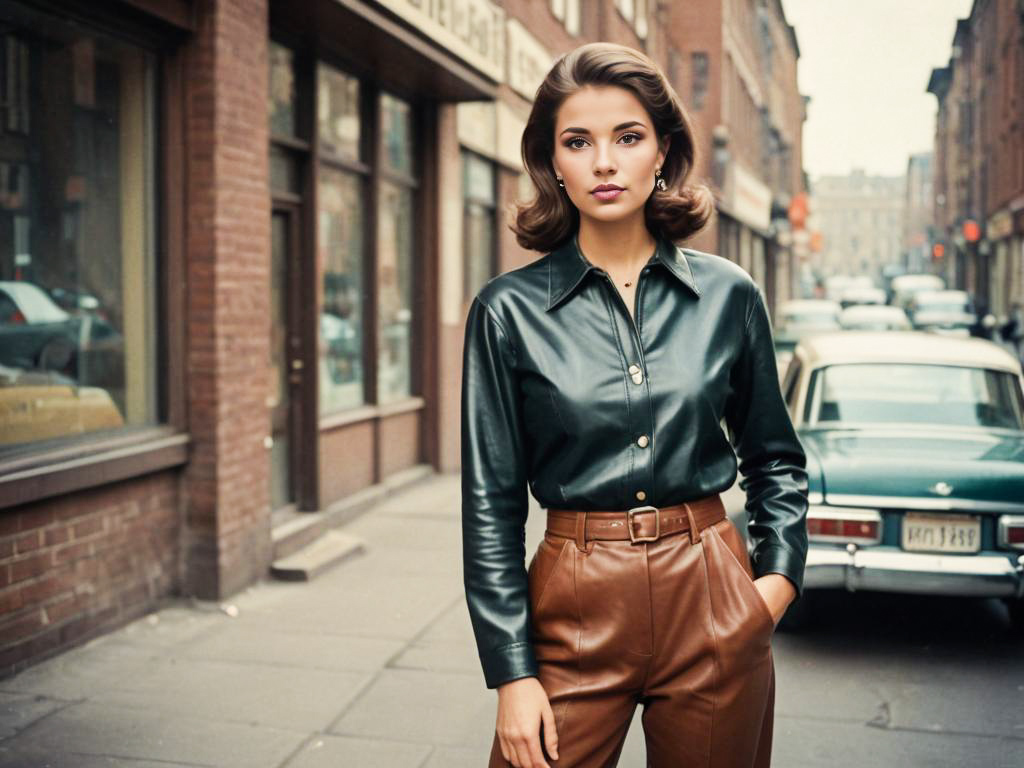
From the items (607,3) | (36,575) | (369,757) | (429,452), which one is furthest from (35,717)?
→ (607,3)

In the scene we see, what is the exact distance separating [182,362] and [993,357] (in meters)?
4.78

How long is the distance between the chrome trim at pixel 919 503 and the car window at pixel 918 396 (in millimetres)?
1113

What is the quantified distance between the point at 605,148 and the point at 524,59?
40.0ft

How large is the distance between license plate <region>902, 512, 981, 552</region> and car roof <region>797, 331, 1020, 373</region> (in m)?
1.54

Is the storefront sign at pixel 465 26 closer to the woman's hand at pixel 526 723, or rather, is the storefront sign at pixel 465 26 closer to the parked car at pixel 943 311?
the woman's hand at pixel 526 723

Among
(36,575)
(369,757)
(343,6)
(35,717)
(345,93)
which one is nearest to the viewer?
(369,757)

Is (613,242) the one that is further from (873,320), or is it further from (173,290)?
(873,320)

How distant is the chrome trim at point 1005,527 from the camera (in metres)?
6.04

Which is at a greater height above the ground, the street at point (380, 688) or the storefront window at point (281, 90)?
the storefront window at point (281, 90)

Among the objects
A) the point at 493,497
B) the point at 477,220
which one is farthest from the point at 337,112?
the point at 493,497

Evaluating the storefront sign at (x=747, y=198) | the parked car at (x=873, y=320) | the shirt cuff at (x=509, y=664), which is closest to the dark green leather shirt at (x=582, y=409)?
the shirt cuff at (x=509, y=664)

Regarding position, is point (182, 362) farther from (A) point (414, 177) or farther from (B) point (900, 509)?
(A) point (414, 177)

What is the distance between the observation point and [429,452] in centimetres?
1223

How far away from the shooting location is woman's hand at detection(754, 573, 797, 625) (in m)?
2.35
